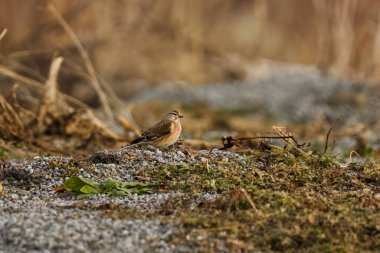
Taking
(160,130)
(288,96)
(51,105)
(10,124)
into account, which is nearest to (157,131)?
(160,130)

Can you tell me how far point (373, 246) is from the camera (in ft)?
19.5

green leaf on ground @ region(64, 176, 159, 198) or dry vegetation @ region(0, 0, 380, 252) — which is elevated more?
dry vegetation @ region(0, 0, 380, 252)

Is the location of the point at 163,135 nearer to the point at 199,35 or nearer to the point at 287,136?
the point at 287,136

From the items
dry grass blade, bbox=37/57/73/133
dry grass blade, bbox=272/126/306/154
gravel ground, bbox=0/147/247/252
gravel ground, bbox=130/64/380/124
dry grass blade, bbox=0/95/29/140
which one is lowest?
gravel ground, bbox=0/147/247/252

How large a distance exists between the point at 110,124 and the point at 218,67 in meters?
→ 13.3

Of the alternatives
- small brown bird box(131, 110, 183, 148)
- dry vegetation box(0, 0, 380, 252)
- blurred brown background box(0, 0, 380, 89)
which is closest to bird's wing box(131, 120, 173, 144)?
small brown bird box(131, 110, 183, 148)

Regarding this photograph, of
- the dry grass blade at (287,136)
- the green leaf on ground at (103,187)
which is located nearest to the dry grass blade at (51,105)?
the dry grass blade at (287,136)

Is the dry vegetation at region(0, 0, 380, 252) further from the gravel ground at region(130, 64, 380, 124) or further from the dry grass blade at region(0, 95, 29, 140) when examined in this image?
the gravel ground at region(130, 64, 380, 124)

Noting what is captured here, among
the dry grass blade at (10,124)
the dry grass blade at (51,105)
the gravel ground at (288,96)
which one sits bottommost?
the dry grass blade at (10,124)

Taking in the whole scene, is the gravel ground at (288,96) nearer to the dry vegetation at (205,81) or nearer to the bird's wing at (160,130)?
the dry vegetation at (205,81)

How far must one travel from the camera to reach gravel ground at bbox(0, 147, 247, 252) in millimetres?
5699

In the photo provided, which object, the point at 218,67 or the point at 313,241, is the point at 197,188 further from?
the point at 218,67

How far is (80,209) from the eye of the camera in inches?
263

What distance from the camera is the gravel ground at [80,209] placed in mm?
5699
